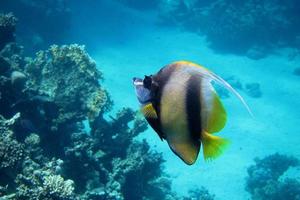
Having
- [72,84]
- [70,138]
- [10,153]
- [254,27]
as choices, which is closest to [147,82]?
[10,153]

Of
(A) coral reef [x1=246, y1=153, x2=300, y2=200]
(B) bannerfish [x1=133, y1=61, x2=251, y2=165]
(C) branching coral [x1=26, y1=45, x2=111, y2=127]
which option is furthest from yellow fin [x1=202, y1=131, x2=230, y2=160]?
(A) coral reef [x1=246, y1=153, x2=300, y2=200]

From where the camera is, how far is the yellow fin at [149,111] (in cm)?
140

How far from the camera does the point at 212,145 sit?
1.34m

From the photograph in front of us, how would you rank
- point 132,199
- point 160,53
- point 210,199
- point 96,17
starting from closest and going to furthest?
point 132,199 < point 210,199 < point 160,53 < point 96,17

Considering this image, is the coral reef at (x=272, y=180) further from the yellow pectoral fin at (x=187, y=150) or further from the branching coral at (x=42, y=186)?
the yellow pectoral fin at (x=187, y=150)

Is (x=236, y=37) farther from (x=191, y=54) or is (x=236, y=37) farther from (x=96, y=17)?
(x=96, y=17)

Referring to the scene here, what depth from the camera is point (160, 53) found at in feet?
77.0

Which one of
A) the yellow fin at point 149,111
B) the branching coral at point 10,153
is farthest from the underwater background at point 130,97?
the yellow fin at point 149,111

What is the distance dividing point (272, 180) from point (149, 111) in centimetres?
1265

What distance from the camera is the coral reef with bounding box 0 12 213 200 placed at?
6594mm

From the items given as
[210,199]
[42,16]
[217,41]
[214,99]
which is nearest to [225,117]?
Answer: [214,99]

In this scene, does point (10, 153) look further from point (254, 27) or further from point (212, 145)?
point (254, 27)

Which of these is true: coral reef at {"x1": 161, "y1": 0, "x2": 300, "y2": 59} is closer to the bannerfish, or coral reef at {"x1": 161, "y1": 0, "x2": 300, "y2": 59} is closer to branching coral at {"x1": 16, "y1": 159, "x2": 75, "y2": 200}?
branching coral at {"x1": 16, "y1": 159, "x2": 75, "y2": 200}

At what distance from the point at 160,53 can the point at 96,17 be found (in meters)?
7.16
